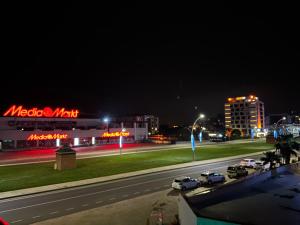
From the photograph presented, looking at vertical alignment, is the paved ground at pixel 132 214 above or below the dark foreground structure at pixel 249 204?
below

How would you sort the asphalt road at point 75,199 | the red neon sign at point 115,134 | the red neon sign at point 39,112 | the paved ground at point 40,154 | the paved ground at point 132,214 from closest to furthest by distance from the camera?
the paved ground at point 132,214 < the asphalt road at point 75,199 < the paved ground at point 40,154 < the red neon sign at point 39,112 < the red neon sign at point 115,134

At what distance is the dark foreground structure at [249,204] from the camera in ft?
40.6

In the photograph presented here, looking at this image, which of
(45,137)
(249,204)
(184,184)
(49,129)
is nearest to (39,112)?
(49,129)

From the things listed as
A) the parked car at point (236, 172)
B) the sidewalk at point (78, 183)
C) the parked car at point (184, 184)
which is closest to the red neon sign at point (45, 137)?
the sidewalk at point (78, 183)

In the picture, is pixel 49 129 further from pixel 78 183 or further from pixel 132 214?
pixel 132 214

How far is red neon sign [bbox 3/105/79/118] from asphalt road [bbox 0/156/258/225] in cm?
5947

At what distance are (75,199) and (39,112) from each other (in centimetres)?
6872

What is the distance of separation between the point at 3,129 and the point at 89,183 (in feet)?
195

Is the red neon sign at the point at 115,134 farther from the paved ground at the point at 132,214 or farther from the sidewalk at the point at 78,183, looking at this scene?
the paved ground at the point at 132,214

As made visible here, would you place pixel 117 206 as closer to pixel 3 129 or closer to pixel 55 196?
pixel 55 196

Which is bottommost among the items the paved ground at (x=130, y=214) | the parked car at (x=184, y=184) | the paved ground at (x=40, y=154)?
the paved ground at (x=130, y=214)

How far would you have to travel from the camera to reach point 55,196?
3145 cm

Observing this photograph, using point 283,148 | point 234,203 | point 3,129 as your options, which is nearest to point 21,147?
point 3,129

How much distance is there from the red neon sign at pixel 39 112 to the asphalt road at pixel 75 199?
59473mm
